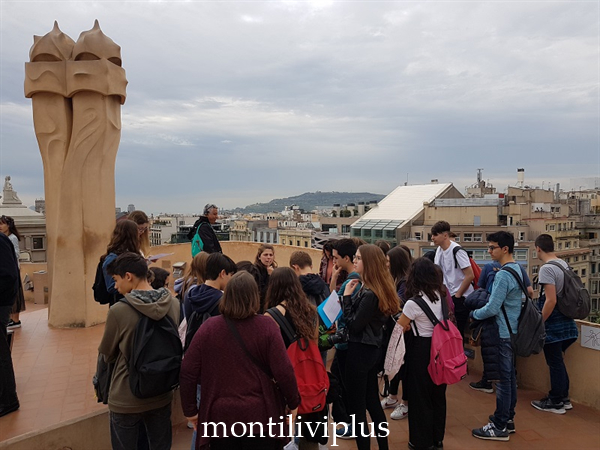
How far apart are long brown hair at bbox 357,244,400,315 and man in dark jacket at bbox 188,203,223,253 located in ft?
8.40

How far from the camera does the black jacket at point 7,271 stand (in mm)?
3623

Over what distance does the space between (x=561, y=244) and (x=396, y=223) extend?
15.0 m

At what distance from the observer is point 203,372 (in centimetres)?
Answer: 233

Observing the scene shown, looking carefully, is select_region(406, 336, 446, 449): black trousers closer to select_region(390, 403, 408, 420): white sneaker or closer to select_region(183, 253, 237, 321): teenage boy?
select_region(390, 403, 408, 420): white sneaker

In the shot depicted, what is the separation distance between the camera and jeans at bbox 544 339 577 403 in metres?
3.92

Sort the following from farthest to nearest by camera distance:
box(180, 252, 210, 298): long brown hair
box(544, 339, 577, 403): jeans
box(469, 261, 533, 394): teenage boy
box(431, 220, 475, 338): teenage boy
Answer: box(431, 220, 475, 338): teenage boy
box(544, 339, 577, 403): jeans
box(469, 261, 533, 394): teenage boy
box(180, 252, 210, 298): long brown hair

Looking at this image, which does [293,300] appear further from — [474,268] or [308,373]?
[474,268]

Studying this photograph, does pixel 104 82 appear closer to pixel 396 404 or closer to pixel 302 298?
pixel 302 298

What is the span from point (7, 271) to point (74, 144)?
3.72 meters

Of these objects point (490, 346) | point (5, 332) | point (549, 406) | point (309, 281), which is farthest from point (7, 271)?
point (549, 406)

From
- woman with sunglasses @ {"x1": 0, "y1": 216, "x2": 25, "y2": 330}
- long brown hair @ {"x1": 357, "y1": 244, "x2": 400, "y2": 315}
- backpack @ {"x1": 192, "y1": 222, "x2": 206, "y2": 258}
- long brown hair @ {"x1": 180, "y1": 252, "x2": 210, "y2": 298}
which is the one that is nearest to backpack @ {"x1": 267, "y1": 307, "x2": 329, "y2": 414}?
long brown hair @ {"x1": 357, "y1": 244, "x2": 400, "y2": 315}

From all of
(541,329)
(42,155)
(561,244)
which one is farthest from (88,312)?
(561,244)

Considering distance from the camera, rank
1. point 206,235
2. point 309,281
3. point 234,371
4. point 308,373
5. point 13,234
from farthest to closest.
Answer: point 13,234 → point 206,235 → point 309,281 → point 308,373 → point 234,371

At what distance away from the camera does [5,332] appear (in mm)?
3672
